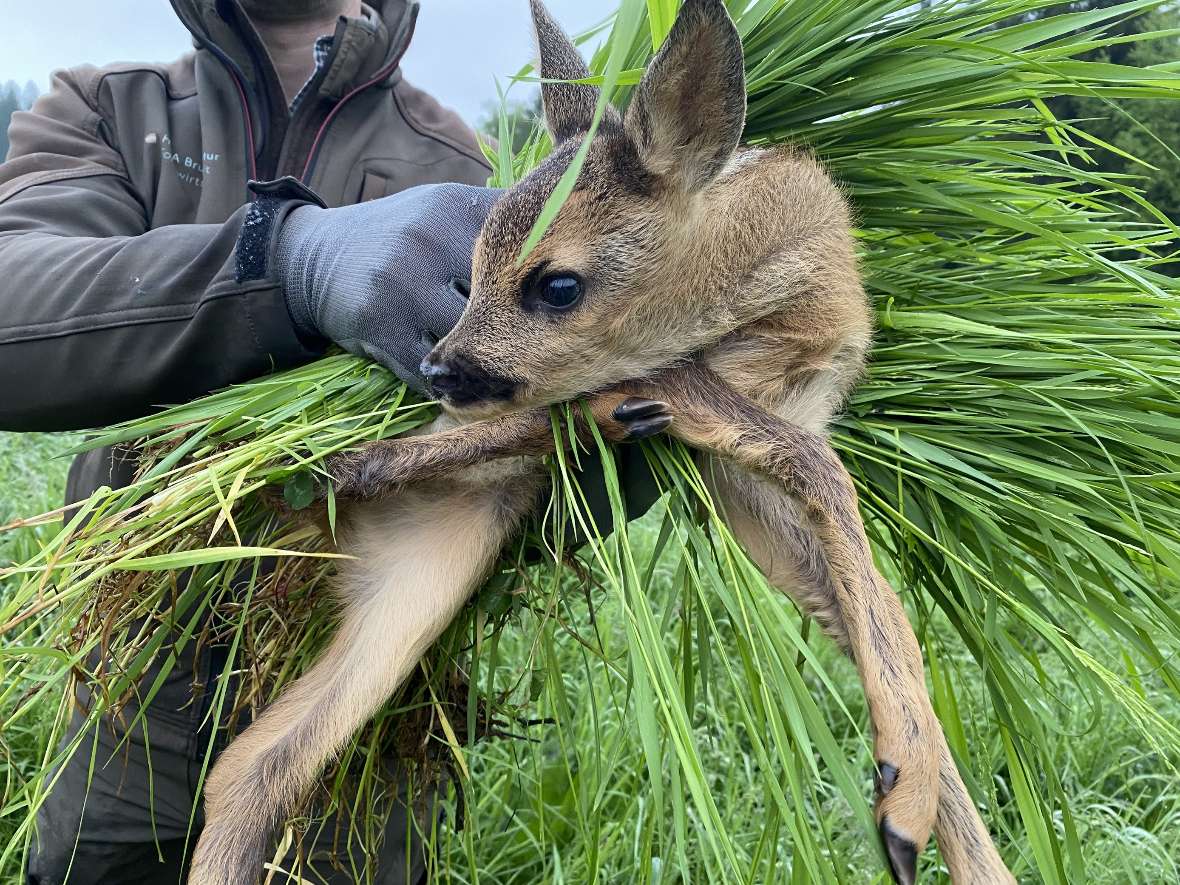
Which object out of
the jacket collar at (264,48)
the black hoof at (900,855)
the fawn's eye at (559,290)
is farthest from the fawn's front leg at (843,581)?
the jacket collar at (264,48)

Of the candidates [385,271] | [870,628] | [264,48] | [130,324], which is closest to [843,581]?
[870,628]

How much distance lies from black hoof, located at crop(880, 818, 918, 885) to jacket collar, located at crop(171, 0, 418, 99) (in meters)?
1.98

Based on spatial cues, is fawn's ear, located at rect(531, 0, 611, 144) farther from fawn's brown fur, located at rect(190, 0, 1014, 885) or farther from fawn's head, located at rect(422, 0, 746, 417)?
fawn's head, located at rect(422, 0, 746, 417)

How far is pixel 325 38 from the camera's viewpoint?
218 centimetres

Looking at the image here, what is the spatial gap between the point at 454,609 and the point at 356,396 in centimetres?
39

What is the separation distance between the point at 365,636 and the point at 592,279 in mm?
672

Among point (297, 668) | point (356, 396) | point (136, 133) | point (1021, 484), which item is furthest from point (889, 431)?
point (136, 133)

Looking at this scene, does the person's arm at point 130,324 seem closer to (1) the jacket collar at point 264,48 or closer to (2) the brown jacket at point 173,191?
(2) the brown jacket at point 173,191

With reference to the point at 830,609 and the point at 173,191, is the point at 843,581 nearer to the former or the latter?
the point at 830,609

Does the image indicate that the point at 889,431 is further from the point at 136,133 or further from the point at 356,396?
the point at 136,133

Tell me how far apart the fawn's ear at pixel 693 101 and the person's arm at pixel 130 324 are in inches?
27.0

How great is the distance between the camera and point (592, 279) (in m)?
1.40

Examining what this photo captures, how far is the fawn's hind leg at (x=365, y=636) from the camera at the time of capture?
4.48 feet

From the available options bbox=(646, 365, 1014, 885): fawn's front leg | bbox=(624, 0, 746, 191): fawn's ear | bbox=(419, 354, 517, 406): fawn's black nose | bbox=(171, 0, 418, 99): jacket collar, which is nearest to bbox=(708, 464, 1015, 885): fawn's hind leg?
bbox=(646, 365, 1014, 885): fawn's front leg
